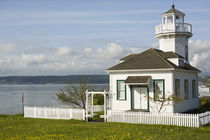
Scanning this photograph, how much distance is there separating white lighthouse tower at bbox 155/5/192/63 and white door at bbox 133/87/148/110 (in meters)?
8.24

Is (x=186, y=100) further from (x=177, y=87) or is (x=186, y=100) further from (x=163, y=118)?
(x=163, y=118)

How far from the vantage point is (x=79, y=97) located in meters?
28.0

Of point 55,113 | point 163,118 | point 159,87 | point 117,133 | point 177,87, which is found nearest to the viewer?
point 117,133

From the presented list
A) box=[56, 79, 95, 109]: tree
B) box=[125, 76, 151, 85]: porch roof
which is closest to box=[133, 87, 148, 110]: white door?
box=[125, 76, 151, 85]: porch roof

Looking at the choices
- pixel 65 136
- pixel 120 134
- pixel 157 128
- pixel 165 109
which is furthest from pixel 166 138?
pixel 165 109

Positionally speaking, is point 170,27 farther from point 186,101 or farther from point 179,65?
point 186,101

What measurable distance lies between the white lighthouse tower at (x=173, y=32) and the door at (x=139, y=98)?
825 cm

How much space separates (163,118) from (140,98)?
3766mm

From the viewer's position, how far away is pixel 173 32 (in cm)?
2820

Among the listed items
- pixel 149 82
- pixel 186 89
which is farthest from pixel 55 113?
pixel 186 89

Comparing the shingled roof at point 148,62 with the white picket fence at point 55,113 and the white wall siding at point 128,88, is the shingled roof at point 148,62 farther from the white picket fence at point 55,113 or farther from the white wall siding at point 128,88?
the white picket fence at point 55,113

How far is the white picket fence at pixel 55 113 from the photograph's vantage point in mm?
22000

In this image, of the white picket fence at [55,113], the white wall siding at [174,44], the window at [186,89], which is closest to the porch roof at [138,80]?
the white picket fence at [55,113]

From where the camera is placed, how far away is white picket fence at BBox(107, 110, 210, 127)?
17922 mm
